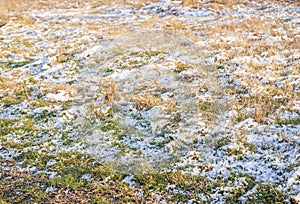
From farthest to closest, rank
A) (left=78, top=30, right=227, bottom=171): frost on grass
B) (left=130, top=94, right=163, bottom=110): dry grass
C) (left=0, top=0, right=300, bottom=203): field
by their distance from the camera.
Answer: (left=130, top=94, right=163, bottom=110): dry grass < (left=78, top=30, right=227, bottom=171): frost on grass < (left=0, top=0, right=300, bottom=203): field

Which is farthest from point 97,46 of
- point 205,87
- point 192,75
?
point 205,87

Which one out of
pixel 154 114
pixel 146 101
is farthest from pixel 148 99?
pixel 154 114

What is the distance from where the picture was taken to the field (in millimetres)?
7000

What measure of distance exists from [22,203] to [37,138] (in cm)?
250

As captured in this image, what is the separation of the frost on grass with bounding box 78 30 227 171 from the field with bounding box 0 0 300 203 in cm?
4

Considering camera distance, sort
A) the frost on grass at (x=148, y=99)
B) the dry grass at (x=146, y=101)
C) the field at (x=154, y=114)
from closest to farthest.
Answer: the field at (x=154, y=114) < the frost on grass at (x=148, y=99) < the dry grass at (x=146, y=101)

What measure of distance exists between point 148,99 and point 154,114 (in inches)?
33.7

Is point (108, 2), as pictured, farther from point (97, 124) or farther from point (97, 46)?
point (97, 124)

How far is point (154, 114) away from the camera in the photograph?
31.8ft

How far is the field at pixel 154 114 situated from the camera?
7.00m

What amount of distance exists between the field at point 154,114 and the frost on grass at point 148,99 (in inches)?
1.7

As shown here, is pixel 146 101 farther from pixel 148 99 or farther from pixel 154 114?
pixel 154 114

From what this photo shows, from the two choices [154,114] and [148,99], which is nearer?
[154,114]

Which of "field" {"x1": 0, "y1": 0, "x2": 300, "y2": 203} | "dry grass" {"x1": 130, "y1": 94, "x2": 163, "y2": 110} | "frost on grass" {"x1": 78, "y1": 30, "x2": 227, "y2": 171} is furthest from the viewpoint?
"dry grass" {"x1": 130, "y1": 94, "x2": 163, "y2": 110}
